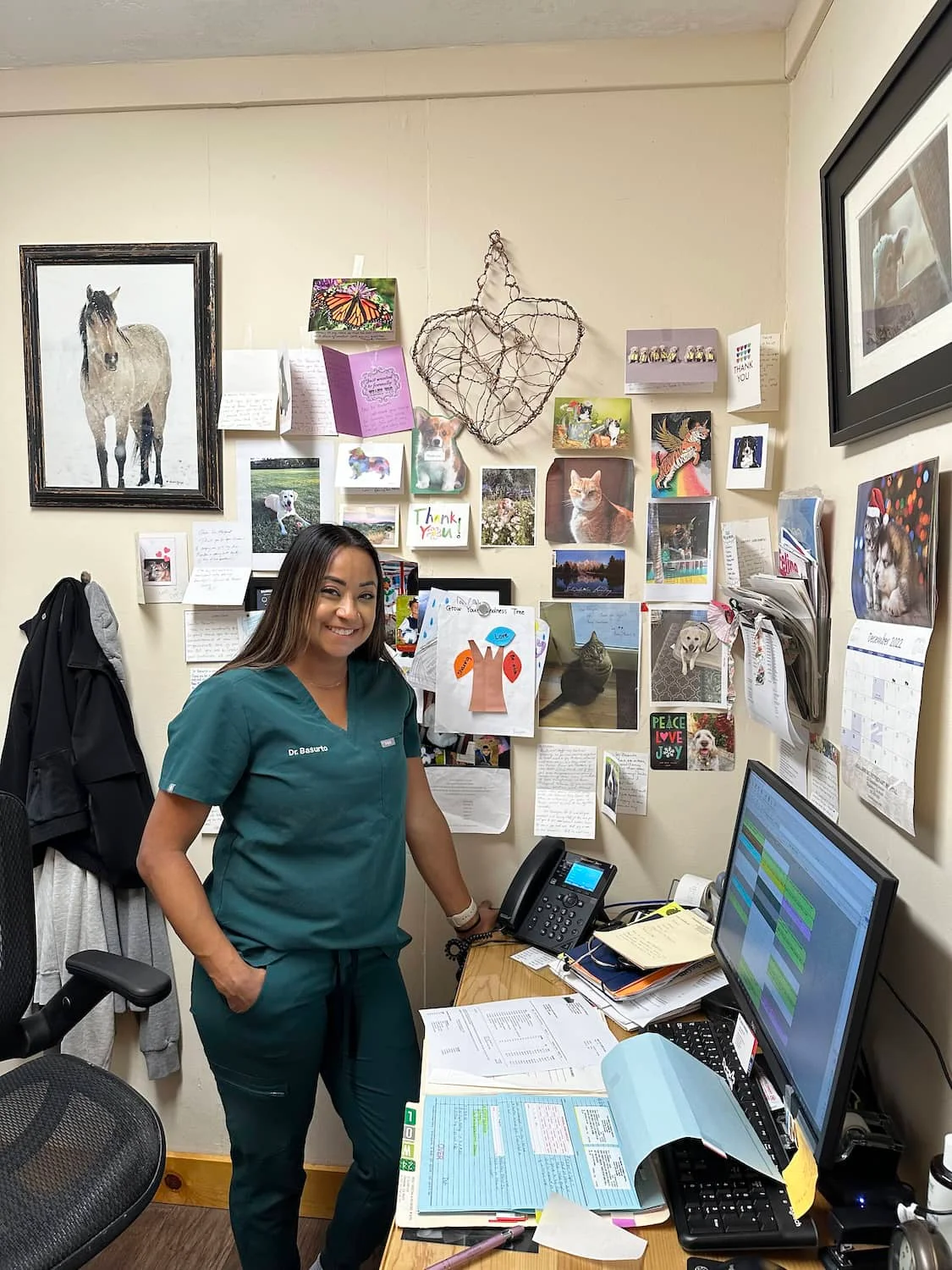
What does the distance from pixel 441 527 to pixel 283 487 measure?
395 mm

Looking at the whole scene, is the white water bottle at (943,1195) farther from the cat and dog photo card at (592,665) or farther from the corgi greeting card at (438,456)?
the corgi greeting card at (438,456)

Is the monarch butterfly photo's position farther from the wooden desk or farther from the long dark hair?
the wooden desk

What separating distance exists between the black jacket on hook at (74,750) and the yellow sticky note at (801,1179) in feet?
5.06

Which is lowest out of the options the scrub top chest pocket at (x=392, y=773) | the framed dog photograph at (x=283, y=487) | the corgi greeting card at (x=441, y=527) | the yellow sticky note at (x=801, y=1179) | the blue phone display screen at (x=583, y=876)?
the yellow sticky note at (x=801, y=1179)

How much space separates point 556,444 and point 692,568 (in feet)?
1.35

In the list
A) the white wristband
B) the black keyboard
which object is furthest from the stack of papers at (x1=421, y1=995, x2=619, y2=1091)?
the white wristband

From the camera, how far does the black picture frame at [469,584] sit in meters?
1.90

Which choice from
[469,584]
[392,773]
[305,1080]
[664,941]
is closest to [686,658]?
[469,584]

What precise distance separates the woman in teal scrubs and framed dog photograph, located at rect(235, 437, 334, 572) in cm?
42

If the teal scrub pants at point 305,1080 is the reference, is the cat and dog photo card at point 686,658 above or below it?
above

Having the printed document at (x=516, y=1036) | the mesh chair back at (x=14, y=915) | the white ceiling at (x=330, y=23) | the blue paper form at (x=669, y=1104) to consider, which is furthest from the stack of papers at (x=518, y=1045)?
the white ceiling at (x=330, y=23)

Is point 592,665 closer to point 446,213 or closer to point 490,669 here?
point 490,669

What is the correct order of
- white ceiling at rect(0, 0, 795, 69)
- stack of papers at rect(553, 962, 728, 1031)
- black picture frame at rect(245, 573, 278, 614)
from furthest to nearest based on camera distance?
black picture frame at rect(245, 573, 278, 614) → white ceiling at rect(0, 0, 795, 69) → stack of papers at rect(553, 962, 728, 1031)

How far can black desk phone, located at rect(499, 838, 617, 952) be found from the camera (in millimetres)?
1693
